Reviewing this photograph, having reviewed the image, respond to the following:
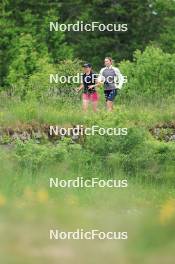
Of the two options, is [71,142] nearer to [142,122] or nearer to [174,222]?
[142,122]

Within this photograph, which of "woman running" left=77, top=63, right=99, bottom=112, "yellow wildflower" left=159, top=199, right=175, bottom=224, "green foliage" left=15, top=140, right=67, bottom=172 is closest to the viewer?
→ "yellow wildflower" left=159, top=199, right=175, bottom=224

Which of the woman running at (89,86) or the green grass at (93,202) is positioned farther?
the woman running at (89,86)

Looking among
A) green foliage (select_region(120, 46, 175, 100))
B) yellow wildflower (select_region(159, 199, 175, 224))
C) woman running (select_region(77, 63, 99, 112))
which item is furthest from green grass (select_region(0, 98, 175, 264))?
green foliage (select_region(120, 46, 175, 100))

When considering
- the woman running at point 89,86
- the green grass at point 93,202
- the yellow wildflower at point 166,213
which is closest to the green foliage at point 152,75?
the woman running at point 89,86

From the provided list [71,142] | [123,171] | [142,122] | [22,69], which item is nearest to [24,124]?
[142,122]

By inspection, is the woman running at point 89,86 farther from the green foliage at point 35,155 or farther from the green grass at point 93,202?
the green foliage at point 35,155

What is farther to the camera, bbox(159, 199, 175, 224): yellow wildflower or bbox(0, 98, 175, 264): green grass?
bbox(159, 199, 175, 224): yellow wildflower

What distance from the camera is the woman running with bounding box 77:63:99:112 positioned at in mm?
10258

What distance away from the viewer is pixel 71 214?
14.4ft

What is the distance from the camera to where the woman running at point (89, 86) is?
33.7 ft

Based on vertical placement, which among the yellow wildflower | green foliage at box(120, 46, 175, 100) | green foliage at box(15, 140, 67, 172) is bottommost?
green foliage at box(120, 46, 175, 100)

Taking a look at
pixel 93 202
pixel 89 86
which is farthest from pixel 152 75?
pixel 93 202

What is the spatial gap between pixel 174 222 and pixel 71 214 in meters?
0.58

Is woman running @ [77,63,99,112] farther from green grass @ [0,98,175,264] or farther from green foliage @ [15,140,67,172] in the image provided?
green foliage @ [15,140,67,172]
